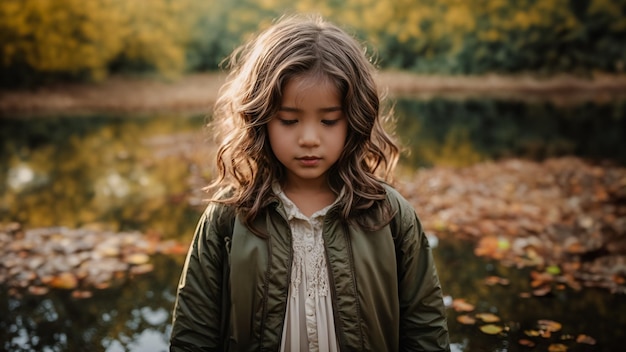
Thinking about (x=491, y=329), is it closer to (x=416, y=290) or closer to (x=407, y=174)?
(x=416, y=290)

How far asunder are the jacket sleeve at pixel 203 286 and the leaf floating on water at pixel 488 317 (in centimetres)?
179

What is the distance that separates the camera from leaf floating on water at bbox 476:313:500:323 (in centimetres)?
313

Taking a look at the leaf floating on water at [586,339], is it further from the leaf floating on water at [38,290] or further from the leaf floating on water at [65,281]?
the leaf floating on water at [38,290]

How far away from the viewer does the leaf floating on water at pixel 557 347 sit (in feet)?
9.14

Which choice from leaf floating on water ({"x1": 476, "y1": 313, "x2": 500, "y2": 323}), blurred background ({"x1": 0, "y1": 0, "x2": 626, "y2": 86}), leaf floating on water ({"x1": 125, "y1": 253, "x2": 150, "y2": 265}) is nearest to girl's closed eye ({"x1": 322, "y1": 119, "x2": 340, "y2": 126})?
leaf floating on water ({"x1": 476, "y1": 313, "x2": 500, "y2": 323})

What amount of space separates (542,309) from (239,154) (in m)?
2.26

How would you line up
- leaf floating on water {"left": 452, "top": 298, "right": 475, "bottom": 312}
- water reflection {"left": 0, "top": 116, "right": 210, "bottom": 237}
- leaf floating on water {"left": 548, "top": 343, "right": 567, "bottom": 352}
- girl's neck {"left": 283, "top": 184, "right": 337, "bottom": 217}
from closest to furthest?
1. girl's neck {"left": 283, "top": 184, "right": 337, "bottom": 217}
2. leaf floating on water {"left": 548, "top": 343, "right": 567, "bottom": 352}
3. leaf floating on water {"left": 452, "top": 298, "right": 475, "bottom": 312}
4. water reflection {"left": 0, "top": 116, "right": 210, "bottom": 237}

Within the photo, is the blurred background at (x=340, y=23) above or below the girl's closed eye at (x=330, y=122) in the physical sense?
above

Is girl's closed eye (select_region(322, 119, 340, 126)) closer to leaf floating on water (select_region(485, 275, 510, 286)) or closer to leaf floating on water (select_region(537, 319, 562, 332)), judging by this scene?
leaf floating on water (select_region(537, 319, 562, 332))

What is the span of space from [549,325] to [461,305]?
507 millimetres

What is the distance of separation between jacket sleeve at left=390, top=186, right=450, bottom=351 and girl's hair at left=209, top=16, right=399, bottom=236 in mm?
81

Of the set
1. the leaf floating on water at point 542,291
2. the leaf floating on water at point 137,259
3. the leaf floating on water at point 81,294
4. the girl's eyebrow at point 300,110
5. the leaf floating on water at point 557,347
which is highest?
the girl's eyebrow at point 300,110

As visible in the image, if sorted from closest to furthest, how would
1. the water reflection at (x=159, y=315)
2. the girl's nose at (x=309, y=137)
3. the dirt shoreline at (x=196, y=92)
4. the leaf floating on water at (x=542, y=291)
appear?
the girl's nose at (x=309, y=137) → the water reflection at (x=159, y=315) → the leaf floating on water at (x=542, y=291) → the dirt shoreline at (x=196, y=92)

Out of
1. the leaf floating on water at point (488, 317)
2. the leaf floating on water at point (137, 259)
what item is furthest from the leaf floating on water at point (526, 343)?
the leaf floating on water at point (137, 259)
